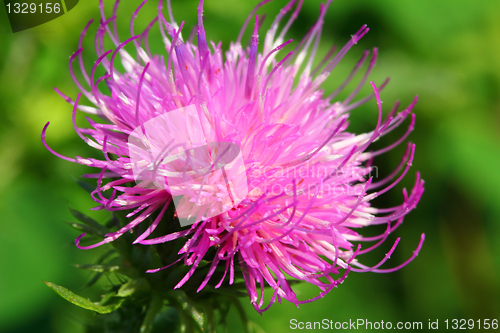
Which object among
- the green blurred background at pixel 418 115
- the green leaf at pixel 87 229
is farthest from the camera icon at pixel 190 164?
the green blurred background at pixel 418 115

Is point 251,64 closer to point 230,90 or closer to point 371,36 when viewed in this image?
point 230,90

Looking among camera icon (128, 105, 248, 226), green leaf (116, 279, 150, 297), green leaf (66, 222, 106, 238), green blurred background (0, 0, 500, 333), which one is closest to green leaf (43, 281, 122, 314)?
green leaf (116, 279, 150, 297)

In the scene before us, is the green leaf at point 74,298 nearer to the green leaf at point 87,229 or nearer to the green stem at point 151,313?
the green stem at point 151,313

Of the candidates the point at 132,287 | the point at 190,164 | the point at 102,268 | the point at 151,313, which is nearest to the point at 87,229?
the point at 102,268

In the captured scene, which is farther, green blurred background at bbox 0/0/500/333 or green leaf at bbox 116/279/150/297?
green blurred background at bbox 0/0/500/333

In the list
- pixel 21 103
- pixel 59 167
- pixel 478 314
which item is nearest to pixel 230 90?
pixel 59 167

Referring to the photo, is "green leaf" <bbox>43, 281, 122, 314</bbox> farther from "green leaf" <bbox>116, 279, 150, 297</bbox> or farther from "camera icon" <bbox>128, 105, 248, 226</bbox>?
"camera icon" <bbox>128, 105, 248, 226</bbox>
